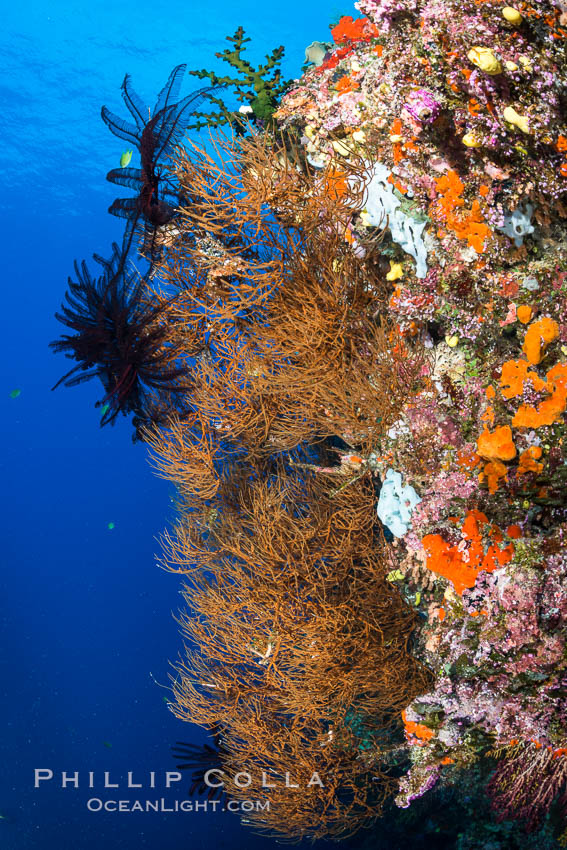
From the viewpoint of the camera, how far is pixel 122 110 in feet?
91.0

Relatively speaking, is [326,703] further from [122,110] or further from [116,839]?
[122,110]

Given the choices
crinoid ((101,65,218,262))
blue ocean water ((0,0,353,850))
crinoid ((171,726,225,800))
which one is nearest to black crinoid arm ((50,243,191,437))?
crinoid ((101,65,218,262))

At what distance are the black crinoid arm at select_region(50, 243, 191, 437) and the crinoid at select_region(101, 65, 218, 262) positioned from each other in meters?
0.40

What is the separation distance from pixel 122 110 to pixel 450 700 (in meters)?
32.6

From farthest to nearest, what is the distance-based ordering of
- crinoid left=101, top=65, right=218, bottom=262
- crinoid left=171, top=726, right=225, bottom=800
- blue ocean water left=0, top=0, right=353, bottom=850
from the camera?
blue ocean water left=0, top=0, right=353, bottom=850, crinoid left=171, top=726, right=225, bottom=800, crinoid left=101, top=65, right=218, bottom=262

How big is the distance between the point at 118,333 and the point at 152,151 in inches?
69.6

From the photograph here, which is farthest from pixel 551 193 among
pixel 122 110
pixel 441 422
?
pixel 122 110

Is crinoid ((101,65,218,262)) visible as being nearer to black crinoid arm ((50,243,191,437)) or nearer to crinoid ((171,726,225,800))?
black crinoid arm ((50,243,191,437))

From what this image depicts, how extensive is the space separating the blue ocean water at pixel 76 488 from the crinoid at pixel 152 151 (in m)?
15.9

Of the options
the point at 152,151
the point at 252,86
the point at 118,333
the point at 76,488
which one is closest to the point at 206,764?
the point at 118,333

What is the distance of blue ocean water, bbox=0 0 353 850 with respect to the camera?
21.9 meters

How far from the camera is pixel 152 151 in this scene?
15.9ft

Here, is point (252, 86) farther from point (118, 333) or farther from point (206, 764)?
point (206, 764)

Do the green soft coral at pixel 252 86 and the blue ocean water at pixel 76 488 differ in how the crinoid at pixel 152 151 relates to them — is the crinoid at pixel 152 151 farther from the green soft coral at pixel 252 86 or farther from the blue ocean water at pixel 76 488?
the blue ocean water at pixel 76 488
